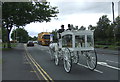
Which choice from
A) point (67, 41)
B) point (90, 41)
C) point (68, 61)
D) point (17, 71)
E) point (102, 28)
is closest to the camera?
point (68, 61)

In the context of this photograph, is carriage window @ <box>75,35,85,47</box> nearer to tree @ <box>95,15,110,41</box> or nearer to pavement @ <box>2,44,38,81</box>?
pavement @ <box>2,44,38,81</box>

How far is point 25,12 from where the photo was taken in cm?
3228

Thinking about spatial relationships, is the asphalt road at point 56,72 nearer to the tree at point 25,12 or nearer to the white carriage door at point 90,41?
the white carriage door at point 90,41

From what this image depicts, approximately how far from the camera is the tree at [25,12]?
29.9 metres

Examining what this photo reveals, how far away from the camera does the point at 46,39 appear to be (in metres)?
54.5

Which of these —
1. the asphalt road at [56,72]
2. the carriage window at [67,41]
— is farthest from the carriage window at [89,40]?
the asphalt road at [56,72]

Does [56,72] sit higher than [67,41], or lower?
lower

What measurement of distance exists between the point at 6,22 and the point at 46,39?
2058 centimetres

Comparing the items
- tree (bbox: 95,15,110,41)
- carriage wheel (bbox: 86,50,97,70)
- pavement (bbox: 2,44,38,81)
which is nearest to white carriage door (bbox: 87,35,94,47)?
carriage wheel (bbox: 86,50,97,70)

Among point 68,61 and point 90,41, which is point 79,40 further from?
Answer: point 68,61

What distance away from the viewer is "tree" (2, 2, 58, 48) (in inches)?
1179

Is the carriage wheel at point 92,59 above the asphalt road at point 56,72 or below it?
above

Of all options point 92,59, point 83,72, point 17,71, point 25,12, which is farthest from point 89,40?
point 25,12

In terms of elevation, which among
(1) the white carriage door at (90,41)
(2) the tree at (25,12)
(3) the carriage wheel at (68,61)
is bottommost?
(3) the carriage wheel at (68,61)
